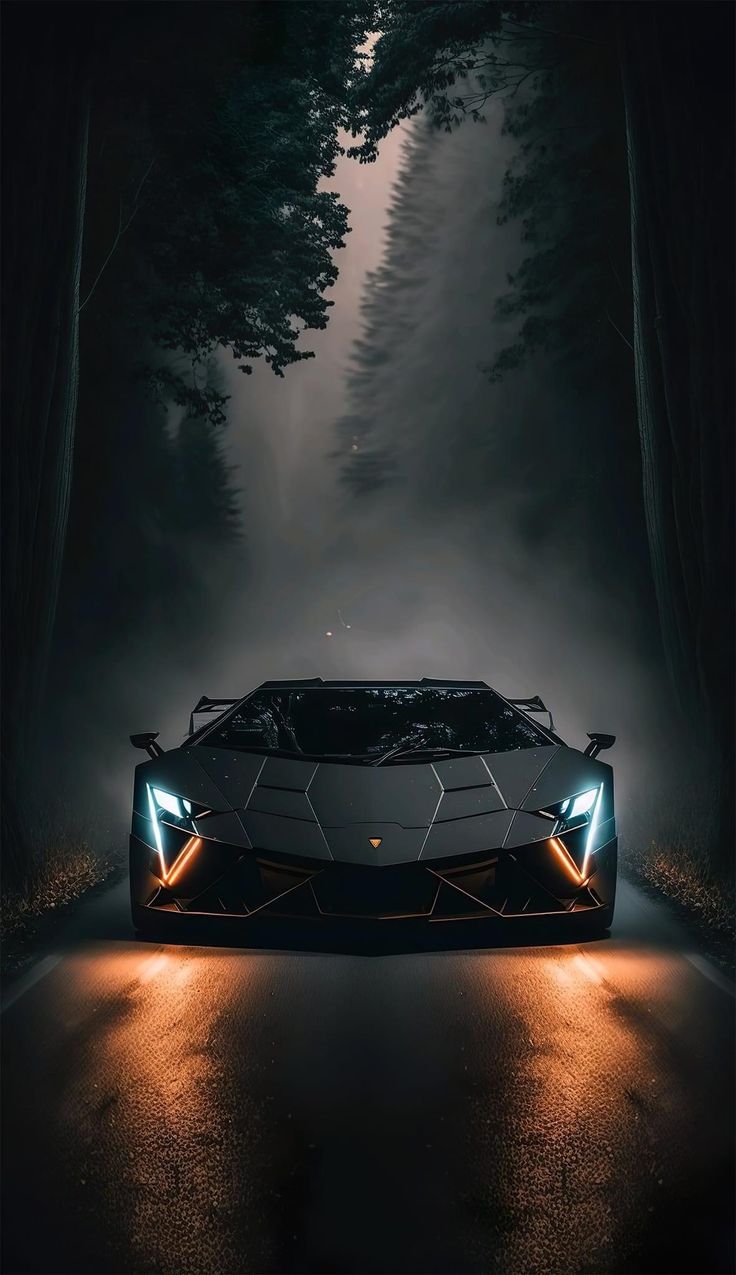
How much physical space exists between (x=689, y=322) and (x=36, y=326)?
17.9 ft

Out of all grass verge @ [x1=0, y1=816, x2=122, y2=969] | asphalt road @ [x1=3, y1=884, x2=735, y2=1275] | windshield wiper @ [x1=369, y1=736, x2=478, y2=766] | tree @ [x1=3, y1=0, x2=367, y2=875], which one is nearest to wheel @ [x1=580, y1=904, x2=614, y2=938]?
asphalt road @ [x1=3, y1=884, x2=735, y2=1275]

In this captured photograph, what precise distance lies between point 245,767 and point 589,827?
5.25 ft

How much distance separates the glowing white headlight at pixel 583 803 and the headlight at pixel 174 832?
5.48ft

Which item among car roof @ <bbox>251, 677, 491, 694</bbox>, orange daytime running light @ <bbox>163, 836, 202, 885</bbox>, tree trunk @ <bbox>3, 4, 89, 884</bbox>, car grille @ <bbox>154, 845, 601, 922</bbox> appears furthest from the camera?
tree trunk @ <bbox>3, 4, 89, 884</bbox>

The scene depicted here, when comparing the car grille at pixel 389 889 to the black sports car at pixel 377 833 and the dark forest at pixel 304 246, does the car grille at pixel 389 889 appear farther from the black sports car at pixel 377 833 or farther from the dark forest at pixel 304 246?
the dark forest at pixel 304 246

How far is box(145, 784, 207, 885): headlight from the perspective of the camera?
16.4 feet

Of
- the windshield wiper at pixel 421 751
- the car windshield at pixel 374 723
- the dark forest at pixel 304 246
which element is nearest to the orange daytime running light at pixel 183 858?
the car windshield at pixel 374 723

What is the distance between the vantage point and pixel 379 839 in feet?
15.7

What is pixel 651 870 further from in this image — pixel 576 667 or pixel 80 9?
pixel 576 667

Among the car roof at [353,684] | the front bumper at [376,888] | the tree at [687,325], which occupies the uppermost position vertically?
the tree at [687,325]

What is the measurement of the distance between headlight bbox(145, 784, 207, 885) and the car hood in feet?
0.15

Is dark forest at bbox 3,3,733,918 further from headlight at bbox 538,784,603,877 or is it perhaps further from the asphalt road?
headlight at bbox 538,784,603,877

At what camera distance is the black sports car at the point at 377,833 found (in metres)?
4.73

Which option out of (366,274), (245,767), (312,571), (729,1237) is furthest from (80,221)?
(366,274)
